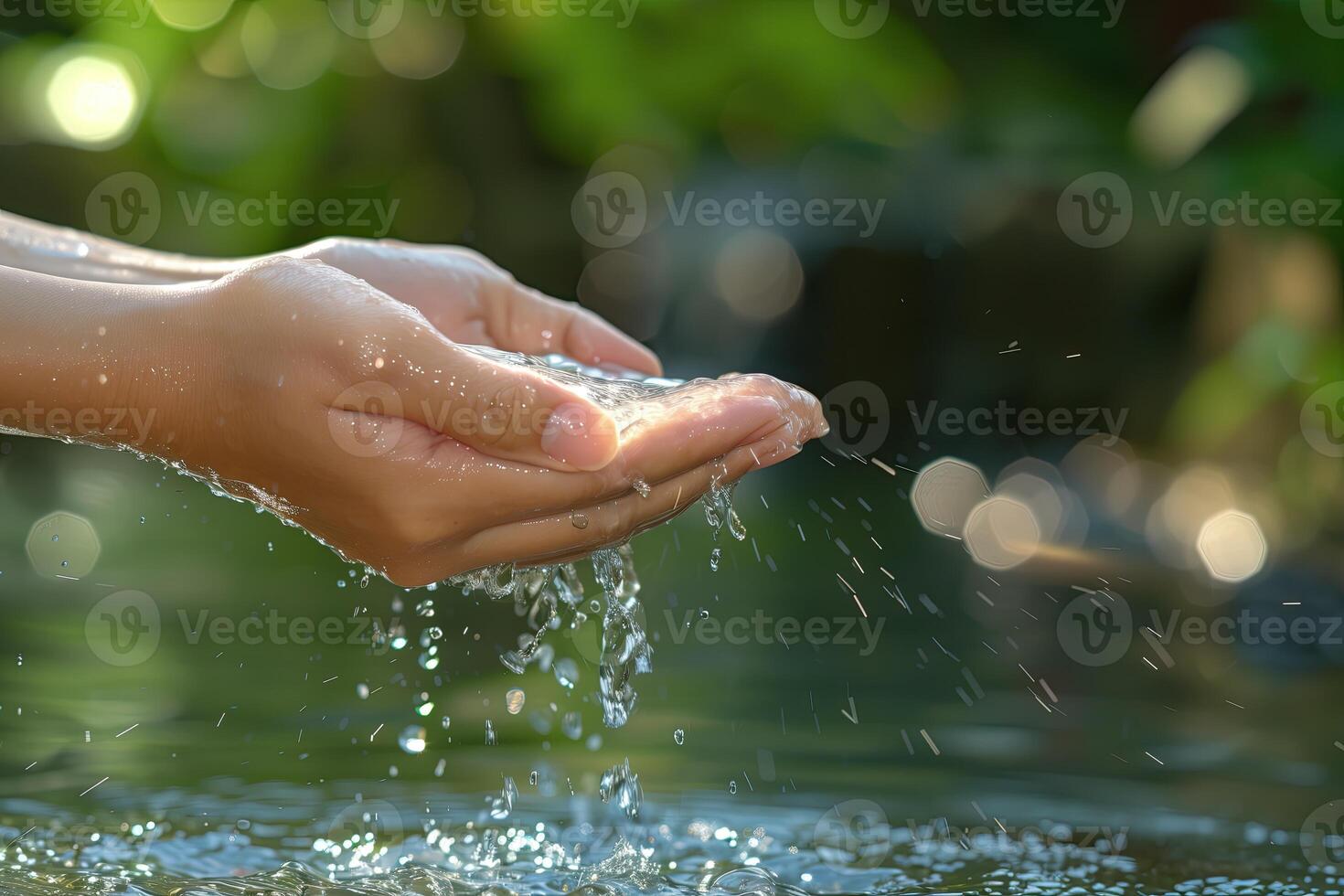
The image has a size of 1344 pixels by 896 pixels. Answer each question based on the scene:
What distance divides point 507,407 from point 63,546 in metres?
3.08

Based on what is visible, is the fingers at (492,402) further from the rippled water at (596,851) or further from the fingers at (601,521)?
the rippled water at (596,851)

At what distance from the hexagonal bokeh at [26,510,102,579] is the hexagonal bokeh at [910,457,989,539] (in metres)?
2.53

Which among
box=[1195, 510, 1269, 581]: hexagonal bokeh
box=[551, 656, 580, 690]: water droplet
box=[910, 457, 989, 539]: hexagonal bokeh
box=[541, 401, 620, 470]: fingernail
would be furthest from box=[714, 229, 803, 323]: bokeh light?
box=[541, 401, 620, 470]: fingernail

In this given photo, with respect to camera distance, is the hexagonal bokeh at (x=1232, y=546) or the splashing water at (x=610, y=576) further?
the hexagonal bokeh at (x=1232, y=546)

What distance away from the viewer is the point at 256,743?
204cm

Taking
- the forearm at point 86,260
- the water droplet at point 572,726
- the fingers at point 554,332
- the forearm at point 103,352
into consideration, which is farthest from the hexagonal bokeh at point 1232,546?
the forearm at point 103,352

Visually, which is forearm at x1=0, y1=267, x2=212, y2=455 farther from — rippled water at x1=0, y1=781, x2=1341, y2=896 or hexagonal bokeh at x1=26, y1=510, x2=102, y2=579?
hexagonal bokeh at x1=26, y1=510, x2=102, y2=579

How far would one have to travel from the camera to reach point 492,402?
4.12 ft

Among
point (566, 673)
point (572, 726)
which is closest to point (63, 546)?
point (566, 673)

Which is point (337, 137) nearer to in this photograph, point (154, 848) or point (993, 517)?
point (993, 517)

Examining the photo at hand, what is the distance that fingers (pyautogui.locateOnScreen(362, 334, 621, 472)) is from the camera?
49.0 inches

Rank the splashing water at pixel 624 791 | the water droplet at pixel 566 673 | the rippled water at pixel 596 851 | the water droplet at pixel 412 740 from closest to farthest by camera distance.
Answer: the rippled water at pixel 596 851 < the splashing water at pixel 624 791 < the water droplet at pixel 412 740 < the water droplet at pixel 566 673

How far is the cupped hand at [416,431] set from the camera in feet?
4.12

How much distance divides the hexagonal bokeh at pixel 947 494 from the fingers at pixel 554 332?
2.69 metres
